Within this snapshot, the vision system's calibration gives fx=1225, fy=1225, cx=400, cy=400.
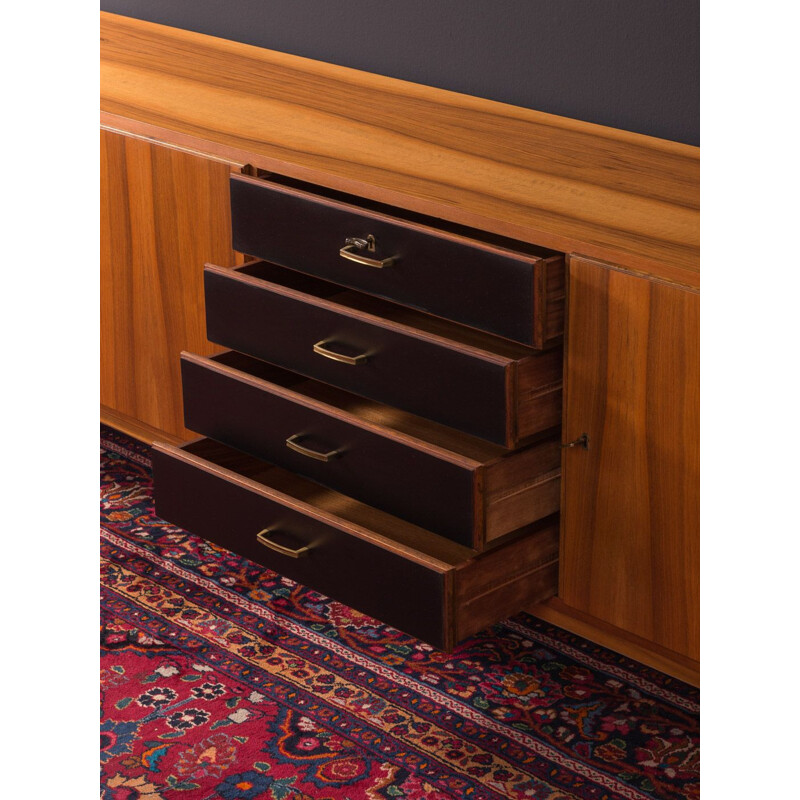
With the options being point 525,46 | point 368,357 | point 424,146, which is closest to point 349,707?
point 368,357

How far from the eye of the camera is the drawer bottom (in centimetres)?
155

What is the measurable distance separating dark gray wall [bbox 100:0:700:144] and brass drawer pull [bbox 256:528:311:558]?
0.83 m

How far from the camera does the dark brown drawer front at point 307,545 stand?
61.3 inches

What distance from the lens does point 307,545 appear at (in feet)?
5.52

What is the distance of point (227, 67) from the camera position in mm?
2293

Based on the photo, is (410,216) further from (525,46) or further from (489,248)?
(525,46)

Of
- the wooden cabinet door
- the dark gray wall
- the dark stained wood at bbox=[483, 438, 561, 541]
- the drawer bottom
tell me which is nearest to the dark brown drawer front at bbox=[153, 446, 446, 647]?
the drawer bottom

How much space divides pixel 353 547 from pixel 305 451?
0.16 meters

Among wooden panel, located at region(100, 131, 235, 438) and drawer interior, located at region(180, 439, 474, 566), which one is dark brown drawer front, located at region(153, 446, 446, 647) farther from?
wooden panel, located at region(100, 131, 235, 438)

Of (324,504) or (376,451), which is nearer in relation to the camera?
(376,451)

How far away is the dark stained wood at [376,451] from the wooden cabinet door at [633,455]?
7 centimetres
